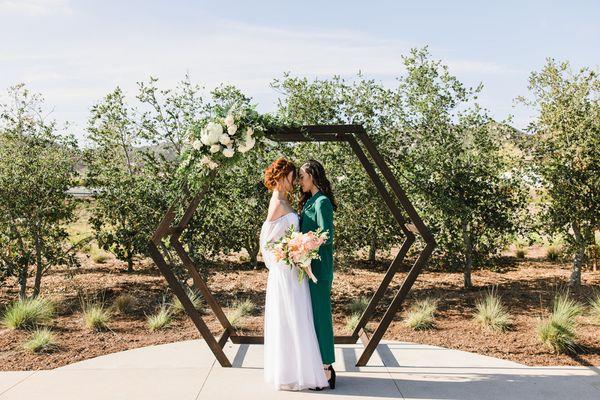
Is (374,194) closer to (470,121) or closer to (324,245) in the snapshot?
(470,121)

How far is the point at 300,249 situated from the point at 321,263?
0.41m

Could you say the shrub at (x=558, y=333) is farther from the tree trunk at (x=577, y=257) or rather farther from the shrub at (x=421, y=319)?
the tree trunk at (x=577, y=257)

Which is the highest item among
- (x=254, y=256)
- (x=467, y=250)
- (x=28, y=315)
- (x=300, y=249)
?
(x=300, y=249)

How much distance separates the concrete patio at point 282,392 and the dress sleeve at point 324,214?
1.42 metres

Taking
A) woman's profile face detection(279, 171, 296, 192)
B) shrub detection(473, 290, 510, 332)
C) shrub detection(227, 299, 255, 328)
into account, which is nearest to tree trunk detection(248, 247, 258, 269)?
shrub detection(227, 299, 255, 328)

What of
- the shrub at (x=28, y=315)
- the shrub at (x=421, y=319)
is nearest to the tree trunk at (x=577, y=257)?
the shrub at (x=421, y=319)

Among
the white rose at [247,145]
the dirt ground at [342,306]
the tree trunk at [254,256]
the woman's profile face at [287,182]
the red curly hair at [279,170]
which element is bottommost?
the dirt ground at [342,306]

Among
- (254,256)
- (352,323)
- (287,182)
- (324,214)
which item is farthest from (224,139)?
(254,256)

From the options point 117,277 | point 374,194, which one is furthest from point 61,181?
point 374,194

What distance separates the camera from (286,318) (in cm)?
539

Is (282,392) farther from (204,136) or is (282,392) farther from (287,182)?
(204,136)

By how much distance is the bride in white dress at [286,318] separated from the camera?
5.30m

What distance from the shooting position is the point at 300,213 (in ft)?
18.6

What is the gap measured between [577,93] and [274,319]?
7.53 metres
